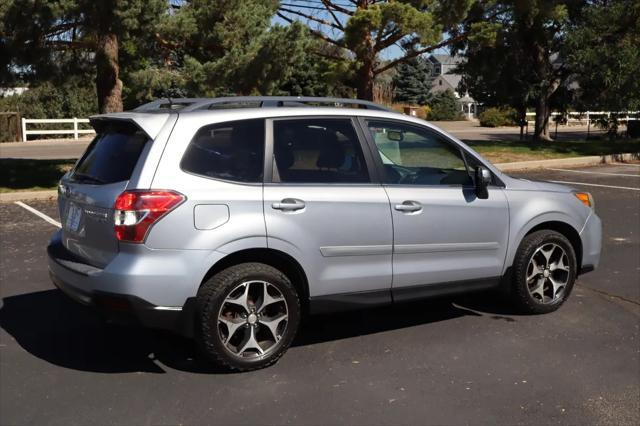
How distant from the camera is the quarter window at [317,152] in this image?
4.57 meters

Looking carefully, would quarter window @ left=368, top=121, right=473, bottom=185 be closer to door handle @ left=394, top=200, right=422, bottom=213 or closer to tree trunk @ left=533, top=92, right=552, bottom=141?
door handle @ left=394, top=200, right=422, bottom=213

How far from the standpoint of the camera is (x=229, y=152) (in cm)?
444

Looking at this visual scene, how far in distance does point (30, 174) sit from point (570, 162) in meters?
13.5

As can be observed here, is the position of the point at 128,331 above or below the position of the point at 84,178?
below

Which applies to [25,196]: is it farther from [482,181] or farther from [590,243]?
[590,243]

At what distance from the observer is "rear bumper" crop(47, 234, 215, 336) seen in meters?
4.01

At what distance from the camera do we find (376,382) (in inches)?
169

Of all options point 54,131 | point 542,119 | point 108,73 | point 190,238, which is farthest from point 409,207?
point 54,131

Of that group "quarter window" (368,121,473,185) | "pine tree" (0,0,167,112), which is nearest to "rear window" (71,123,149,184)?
"quarter window" (368,121,473,185)

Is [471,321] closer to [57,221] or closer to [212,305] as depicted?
[212,305]

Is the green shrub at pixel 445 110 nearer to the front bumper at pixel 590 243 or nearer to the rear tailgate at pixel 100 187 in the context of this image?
the front bumper at pixel 590 243

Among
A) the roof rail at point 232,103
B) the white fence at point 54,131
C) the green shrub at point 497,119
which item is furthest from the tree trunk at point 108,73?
the green shrub at point 497,119

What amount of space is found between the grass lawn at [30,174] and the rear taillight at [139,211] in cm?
1028

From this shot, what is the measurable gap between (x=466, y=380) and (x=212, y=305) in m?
1.66
